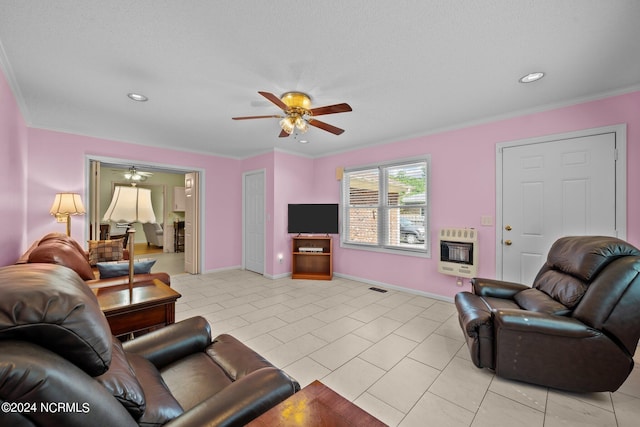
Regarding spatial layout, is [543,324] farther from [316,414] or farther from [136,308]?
[136,308]

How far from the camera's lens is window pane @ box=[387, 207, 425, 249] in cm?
416

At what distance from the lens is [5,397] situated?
21.7 inches

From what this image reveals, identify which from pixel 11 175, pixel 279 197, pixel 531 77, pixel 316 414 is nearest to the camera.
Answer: pixel 316 414

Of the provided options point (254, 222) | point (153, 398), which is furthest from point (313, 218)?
point (153, 398)

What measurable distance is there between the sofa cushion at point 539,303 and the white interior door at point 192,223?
5226 mm

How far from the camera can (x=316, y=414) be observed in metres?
0.84

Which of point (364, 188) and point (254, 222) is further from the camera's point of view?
point (254, 222)

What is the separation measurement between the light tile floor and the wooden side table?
971 mm

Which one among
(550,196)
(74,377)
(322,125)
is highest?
(322,125)

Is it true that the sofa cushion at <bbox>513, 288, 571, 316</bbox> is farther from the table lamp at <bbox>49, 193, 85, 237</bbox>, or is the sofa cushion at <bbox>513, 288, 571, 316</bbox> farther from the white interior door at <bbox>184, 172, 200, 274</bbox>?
the table lamp at <bbox>49, 193, 85, 237</bbox>

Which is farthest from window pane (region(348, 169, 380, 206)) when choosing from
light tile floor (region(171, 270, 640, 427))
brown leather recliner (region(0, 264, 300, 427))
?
brown leather recliner (region(0, 264, 300, 427))

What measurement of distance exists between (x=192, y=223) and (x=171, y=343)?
14.5 ft

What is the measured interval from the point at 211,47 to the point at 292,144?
2789 mm

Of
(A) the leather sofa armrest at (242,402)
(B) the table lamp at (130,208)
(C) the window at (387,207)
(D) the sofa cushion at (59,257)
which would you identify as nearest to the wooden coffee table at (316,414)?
(A) the leather sofa armrest at (242,402)
